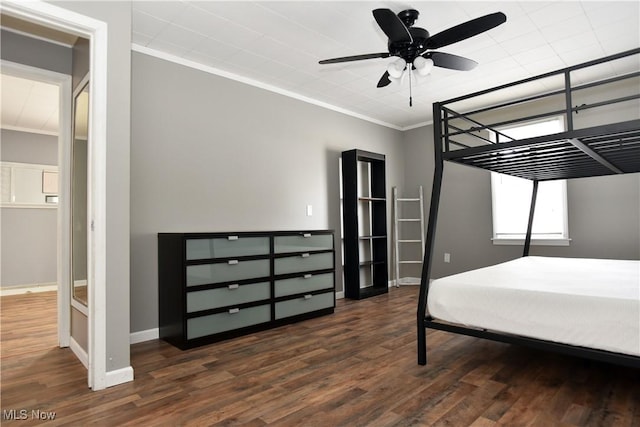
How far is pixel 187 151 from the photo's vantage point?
3400 millimetres

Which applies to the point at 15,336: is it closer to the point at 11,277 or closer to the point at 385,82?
the point at 11,277

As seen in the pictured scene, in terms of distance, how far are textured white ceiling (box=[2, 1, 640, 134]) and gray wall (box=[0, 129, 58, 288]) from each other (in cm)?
195

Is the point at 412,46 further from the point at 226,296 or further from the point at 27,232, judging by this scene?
the point at 27,232

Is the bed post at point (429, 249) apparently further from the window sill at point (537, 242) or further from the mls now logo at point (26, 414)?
the window sill at point (537, 242)

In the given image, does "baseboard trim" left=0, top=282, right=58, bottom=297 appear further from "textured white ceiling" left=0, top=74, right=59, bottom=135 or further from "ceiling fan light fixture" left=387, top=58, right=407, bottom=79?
"ceiling fan light fixture" left=387, top=58, right=407, bottom=79

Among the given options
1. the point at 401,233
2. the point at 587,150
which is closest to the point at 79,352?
the point at 587,150

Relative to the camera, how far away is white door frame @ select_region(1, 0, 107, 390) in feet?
6.94

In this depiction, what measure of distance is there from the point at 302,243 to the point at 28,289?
15.7 feet

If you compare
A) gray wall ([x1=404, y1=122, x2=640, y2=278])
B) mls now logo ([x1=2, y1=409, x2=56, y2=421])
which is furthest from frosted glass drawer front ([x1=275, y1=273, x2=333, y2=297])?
gray wall ([x1=404, y1=122, x2=640, y2=278])

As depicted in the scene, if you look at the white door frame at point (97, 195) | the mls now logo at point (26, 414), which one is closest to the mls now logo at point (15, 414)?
the mls now logo at point (26, 414)

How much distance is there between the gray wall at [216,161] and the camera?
3.13 metres

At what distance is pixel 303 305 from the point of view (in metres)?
3.62

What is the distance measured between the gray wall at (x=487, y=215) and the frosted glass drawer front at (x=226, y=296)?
10.1ft

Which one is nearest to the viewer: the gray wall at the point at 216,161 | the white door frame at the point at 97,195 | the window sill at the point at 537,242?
the white door frame at the point at 97,195
